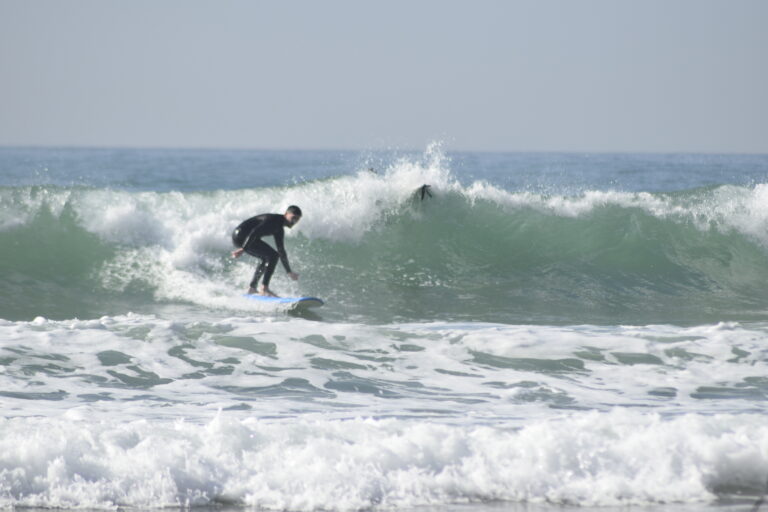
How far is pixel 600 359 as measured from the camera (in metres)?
8.28

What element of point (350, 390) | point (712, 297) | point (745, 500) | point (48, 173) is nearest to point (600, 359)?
point (350, 390)

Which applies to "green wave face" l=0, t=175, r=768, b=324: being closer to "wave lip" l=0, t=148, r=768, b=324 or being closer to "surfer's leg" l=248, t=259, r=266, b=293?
"wave lip" l=0, t=148, r=768, b=324

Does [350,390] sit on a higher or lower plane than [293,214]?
lower

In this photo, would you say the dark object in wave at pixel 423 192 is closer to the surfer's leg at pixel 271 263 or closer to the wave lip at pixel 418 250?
the wave lip at pixel 418 250

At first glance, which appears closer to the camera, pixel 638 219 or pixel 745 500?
pixel 745 500

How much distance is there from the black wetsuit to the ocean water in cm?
57

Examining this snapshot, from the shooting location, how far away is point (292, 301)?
11.0 m

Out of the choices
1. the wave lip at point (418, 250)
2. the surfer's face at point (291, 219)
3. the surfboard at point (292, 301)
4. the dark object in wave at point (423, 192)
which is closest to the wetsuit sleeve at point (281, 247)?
the surfer's face at point (291, 219)

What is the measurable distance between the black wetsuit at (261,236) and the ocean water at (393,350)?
1.86ft

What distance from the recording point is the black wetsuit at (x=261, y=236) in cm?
1148

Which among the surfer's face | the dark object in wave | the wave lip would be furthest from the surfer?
the dark object in wave

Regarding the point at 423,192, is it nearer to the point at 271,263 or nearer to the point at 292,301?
the point at 271,263

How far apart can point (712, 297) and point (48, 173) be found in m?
37.8

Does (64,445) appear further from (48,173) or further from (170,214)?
(48,173)
